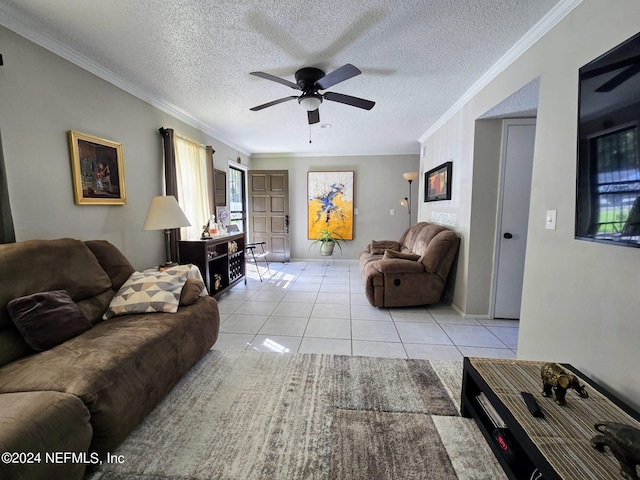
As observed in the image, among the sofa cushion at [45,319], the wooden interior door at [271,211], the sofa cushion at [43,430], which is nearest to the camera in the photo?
the sofa cushion at [43,430]

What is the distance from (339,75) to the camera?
2.02m

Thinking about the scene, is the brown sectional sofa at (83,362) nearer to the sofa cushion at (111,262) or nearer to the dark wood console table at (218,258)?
the sofa cushion at (111,262)

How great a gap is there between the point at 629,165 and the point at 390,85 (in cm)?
202

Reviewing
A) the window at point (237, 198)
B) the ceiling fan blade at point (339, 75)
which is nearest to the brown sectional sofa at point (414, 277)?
the ceiling fan blade at point (339, 75)

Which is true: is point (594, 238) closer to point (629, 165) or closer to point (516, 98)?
point (629, 165)

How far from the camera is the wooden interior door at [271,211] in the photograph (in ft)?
18.9

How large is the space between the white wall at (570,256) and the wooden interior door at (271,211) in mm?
4262

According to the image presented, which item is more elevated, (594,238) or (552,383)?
(594,238)

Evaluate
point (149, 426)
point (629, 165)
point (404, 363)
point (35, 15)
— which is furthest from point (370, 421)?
point (35, 15)

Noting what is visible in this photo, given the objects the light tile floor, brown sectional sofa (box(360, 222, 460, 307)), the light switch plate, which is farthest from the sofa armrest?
the light switch plate

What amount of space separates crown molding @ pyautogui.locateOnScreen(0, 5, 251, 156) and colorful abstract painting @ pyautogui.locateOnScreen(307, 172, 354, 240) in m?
2.85

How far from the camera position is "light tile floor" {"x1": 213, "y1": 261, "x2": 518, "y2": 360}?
7.70ft

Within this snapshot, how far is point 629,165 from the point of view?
1.09m

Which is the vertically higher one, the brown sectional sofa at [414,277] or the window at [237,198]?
the window at [237,198]
